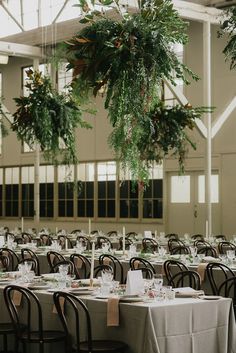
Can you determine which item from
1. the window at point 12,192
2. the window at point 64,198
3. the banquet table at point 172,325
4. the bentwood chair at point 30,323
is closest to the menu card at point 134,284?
the banquet table at point 172,325

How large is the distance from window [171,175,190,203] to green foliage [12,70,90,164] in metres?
8.05

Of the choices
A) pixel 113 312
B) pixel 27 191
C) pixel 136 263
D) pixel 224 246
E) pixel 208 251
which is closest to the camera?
pixel 113 312

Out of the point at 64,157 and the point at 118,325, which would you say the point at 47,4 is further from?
the point at 118,325

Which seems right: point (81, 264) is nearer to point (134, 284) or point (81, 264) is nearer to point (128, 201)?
point (134, 284)

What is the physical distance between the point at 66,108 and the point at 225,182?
24.4 feet

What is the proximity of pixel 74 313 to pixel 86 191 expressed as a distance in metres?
14.0

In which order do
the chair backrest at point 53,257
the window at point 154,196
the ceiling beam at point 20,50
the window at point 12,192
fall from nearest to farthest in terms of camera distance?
the chair backrest at point 53,257
the ceiling beam at point 20,50
the window at point 154,196
the window at point 12,192

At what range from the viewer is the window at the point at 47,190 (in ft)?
68.8

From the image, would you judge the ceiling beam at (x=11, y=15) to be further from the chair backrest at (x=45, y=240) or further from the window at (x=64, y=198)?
the chair backrest at (x=45, y=240)

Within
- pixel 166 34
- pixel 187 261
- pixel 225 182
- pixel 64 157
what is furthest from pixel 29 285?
pixel 225 182

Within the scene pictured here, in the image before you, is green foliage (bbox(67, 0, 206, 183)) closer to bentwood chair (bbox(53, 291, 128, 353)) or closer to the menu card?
the menu card

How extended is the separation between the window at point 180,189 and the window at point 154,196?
12.0 inches

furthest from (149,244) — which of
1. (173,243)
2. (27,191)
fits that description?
(27,191)

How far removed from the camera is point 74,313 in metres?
6.04
